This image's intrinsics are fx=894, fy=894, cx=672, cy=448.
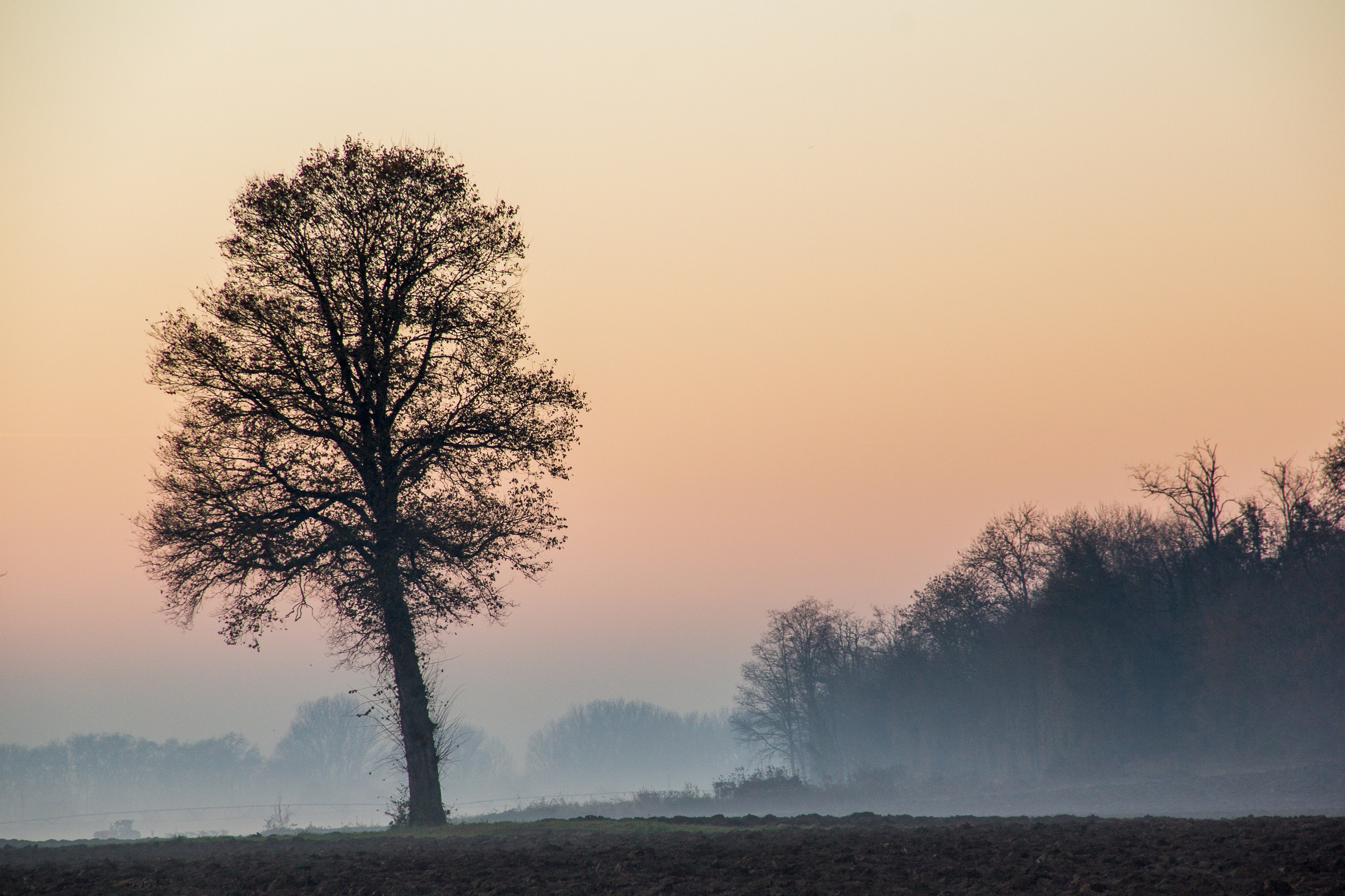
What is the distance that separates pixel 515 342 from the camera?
21156 millimetres

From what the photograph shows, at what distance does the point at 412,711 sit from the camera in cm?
2002

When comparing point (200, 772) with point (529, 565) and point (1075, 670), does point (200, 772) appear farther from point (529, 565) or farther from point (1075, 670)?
point (529, 565)

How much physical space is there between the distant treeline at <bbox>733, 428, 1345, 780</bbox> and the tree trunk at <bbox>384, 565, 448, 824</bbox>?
38.7 m

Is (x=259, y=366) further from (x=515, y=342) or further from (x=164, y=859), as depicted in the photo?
(x=164, y=859)

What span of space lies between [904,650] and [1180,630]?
115ft

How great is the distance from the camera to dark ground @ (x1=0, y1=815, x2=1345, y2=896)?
30.7 feet

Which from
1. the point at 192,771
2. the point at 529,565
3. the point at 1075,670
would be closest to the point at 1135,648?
the point at 1075,670

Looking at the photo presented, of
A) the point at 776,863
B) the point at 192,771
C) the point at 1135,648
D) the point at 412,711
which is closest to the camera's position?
the point at 776,863

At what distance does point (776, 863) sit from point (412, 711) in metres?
11.7

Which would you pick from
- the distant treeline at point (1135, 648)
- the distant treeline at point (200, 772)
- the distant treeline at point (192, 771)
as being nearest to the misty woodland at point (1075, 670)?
the distant treeline at point (1135, 648)

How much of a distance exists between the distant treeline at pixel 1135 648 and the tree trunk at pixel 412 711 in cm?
3868

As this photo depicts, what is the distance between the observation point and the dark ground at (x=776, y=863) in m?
9.37

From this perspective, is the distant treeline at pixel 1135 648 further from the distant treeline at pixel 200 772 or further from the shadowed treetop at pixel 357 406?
the distant treeline at pixel 200 772

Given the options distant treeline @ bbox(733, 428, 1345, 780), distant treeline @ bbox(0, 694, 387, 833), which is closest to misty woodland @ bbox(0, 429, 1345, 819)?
distant treeline @ bbox(733, 428, 1345, 780)
